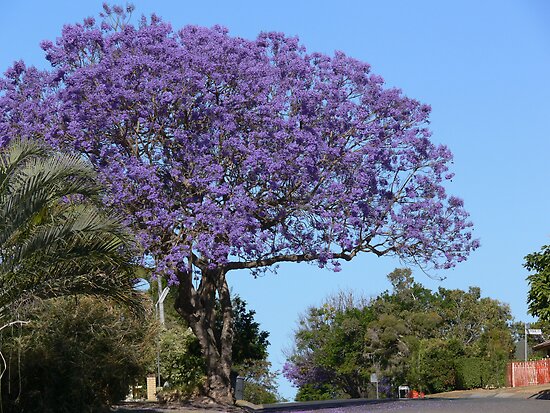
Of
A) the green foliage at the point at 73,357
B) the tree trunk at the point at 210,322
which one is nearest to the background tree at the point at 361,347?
the tree trunk at the point at 210,322

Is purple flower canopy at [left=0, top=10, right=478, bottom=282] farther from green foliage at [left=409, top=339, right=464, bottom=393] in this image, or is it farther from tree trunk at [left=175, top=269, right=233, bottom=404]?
green foliage at [left=409, top=339, right=464, bottom=393]

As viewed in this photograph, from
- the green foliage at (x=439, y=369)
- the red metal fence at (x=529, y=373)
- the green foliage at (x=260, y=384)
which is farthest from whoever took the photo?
the green foliage at (x=260, y=384)

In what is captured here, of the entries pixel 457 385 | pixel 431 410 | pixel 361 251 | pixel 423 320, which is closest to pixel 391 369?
pixel 423 320

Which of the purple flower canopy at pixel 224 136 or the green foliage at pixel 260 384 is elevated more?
the purple flower canopy at pixel 224 136

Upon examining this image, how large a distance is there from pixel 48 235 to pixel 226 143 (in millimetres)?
12005

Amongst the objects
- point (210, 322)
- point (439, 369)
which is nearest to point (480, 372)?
point (439, 369)

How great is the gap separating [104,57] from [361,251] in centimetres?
1021

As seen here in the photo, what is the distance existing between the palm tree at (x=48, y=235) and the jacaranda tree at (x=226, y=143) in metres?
9.75

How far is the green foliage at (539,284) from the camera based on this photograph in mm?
30047

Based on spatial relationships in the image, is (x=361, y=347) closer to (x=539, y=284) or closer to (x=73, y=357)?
(x=539, y=284)

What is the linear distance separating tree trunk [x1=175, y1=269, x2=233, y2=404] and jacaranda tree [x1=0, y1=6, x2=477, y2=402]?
69mm

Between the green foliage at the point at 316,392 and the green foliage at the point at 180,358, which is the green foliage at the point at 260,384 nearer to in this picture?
the green foliage at the point at 316,392

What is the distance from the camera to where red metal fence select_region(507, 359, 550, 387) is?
49656 mm

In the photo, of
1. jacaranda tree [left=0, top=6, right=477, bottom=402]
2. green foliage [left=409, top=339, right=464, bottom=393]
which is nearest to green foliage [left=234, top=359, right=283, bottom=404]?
green foliage [left=409, top=339, right=464, bottom=393]
